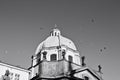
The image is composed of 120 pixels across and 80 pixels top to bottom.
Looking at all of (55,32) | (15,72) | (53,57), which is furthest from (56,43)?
(15,72)

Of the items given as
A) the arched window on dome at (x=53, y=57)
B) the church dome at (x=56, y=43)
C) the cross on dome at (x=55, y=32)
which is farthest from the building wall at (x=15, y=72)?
the cross on dome at (x=55, y=32)

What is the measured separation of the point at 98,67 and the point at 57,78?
11.0 metres

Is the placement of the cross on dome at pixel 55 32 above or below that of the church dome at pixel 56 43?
above

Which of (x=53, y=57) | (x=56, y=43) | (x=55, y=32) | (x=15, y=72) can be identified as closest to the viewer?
(x=15, y=72)

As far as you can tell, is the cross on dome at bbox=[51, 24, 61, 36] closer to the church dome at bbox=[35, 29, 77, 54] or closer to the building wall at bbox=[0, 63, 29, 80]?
the church dome at bbox=[35, 29, 77, 54]

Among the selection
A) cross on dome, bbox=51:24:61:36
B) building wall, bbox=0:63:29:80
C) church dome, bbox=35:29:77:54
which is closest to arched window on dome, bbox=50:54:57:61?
church dome, bbox=35:29:77:54

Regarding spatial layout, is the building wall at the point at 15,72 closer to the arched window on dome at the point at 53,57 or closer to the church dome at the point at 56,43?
the arched window on dome at the point at 53,57

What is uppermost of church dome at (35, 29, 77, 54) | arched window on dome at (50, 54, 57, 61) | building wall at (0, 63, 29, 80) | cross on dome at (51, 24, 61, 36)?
cross on dome at (51, 24, 61, 36)

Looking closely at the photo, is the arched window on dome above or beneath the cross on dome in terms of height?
beneath

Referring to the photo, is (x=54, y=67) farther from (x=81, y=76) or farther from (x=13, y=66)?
(x=13, y=66)

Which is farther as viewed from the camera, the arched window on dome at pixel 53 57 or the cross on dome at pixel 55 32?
the cross on dome at pixel 55 32

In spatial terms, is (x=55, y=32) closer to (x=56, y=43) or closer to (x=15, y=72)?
(x=56, y=43)

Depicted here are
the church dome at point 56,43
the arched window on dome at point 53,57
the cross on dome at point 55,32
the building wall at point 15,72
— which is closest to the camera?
the building wall at point 15,72

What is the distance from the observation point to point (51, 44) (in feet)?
130
